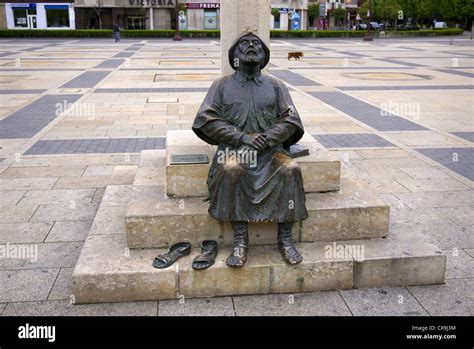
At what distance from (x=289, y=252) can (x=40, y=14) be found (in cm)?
5344

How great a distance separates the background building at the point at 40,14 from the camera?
51000 millimetres

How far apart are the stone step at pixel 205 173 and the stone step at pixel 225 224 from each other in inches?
4.4

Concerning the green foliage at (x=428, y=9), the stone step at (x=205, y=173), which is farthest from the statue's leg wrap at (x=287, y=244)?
the green foliage at (x=428, y=9)

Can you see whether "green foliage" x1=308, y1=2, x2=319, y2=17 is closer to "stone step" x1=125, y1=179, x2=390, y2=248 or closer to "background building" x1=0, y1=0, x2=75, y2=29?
"background building" x1=0, y1=0, x2=75, y2=29

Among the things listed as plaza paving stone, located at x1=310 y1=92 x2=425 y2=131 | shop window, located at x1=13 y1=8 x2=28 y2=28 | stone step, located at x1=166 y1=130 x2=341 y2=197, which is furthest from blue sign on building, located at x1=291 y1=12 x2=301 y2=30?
stone step, located at x1=166 y1=130 x2=341 y2=197

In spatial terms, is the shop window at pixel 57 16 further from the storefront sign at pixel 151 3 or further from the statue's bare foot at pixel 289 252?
the statue's bare foot at pixel 289 252

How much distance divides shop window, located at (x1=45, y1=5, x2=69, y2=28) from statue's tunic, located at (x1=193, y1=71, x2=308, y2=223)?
52.0 meters

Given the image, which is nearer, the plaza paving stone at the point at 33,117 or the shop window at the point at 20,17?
the plaza paving stone at the point at 33,117

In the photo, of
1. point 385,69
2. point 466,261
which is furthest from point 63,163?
point 385,69

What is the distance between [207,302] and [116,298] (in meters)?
0.77

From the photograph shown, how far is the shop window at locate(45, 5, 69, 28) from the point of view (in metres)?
51.4

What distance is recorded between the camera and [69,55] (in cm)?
2744

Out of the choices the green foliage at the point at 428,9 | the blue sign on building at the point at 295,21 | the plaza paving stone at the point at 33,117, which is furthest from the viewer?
the blue sign on building at the point at 295,21

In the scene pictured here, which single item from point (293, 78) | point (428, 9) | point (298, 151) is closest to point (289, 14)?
point (428, 9)
